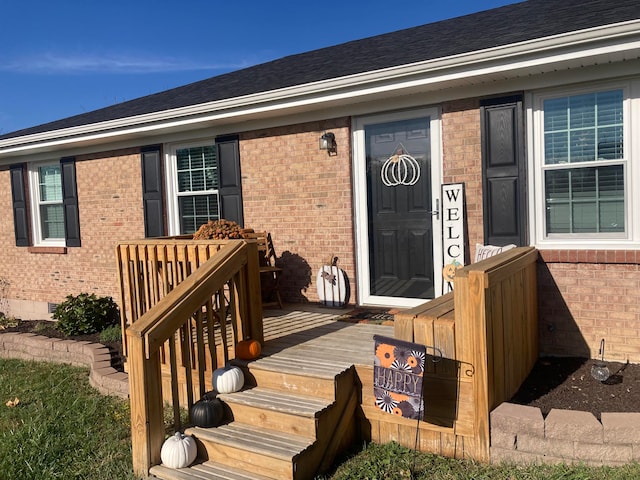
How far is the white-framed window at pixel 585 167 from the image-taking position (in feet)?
15.1

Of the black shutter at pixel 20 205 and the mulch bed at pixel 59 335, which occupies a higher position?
the black shutter at pixel 20 205

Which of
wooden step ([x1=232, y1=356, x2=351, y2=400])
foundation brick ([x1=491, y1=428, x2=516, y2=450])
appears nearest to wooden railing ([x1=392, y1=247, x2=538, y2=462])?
foundation brick ([x1=491, y1=428, x2=516, y2=450])

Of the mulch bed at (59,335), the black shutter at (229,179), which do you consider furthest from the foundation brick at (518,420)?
the black shutter at (229,179)

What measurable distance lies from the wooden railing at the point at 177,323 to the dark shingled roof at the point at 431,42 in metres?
2.36

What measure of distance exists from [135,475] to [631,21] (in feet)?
15.4

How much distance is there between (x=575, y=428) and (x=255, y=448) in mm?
1956

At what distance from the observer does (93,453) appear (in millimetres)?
3828

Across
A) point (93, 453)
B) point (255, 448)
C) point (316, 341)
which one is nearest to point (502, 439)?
point (255, 448)

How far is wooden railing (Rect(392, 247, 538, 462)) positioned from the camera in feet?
10.9

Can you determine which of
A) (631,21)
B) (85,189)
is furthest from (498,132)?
(85,189)

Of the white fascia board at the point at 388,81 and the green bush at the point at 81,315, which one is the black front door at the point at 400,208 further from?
the green bush at the point at 81,315

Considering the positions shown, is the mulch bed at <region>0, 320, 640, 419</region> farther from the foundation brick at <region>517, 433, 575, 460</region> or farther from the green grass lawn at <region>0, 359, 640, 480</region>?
the green grass lawn at <region>0, 359, 640, 480</region>

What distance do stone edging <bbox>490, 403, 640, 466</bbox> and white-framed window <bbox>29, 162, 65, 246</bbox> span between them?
308 inches

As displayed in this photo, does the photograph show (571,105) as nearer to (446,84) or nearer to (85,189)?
(446,84)
